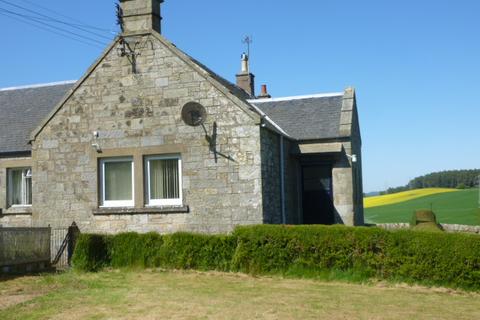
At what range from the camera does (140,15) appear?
1772cm

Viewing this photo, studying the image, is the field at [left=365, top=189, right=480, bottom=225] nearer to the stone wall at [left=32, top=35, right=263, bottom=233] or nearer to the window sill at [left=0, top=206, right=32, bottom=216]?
the stone wall at [left=32, top=35, right=263, bottom=233]

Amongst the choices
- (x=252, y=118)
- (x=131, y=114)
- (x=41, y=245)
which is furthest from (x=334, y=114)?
(x=41, y=245)

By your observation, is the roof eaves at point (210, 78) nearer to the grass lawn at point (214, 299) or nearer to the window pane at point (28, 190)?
the grass lawn at point (214, 299)

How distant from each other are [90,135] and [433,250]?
10537 mm

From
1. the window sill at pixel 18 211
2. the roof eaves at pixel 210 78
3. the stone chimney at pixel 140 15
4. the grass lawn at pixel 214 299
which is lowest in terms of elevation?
the grass lawn at pixel 214 299

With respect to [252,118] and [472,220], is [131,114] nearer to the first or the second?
[252,118]

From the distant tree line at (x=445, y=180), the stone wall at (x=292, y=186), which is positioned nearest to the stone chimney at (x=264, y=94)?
the stone wall at (x=292, y=186)

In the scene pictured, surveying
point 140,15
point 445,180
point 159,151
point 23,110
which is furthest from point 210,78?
point 445,180

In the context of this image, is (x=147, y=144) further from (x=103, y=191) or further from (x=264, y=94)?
(x=264, y=94)

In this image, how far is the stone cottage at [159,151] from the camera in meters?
16.3

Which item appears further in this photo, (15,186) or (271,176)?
(15,186)

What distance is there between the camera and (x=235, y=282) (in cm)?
1318

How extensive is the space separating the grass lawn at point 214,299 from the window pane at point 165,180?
324 centimetres

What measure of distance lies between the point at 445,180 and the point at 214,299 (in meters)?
89.8
